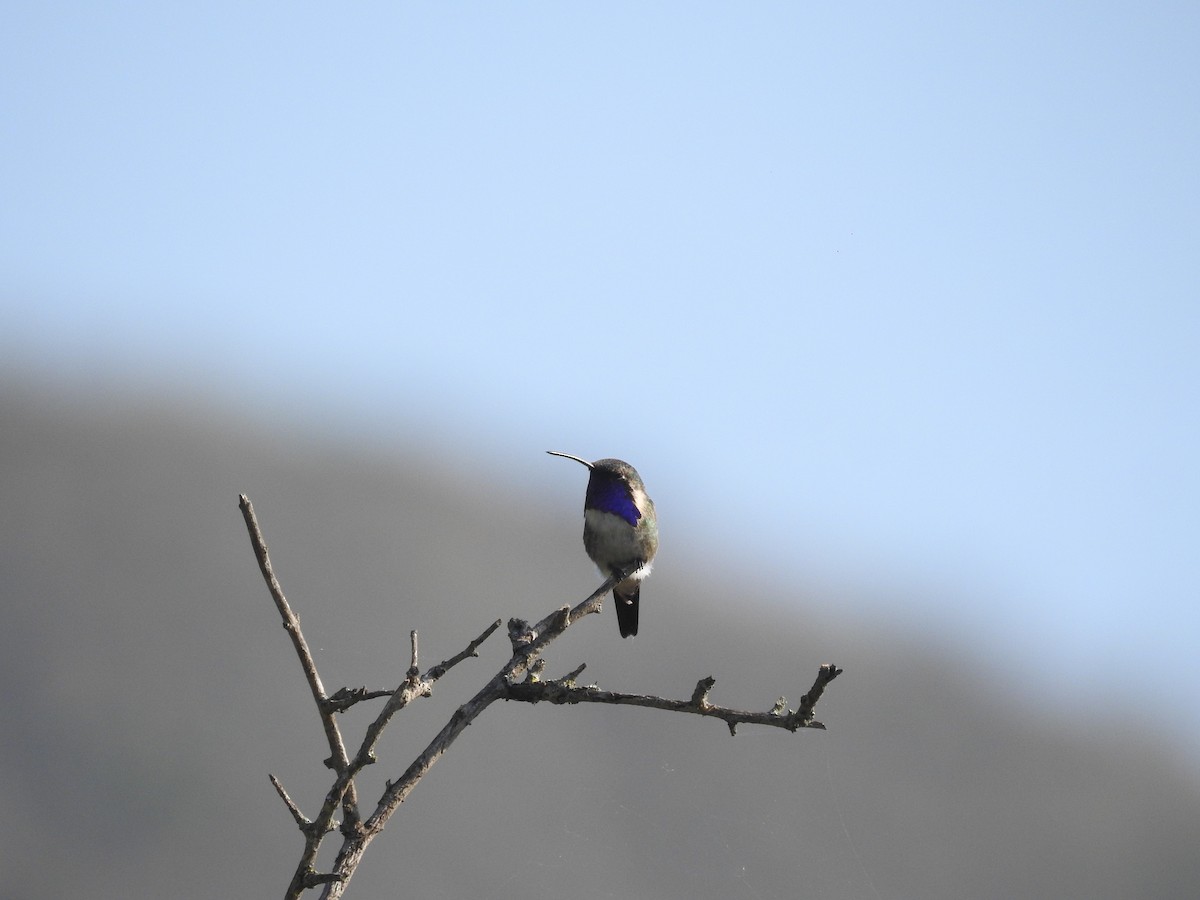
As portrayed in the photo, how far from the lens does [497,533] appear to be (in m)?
73.1

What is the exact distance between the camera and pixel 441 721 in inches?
1821

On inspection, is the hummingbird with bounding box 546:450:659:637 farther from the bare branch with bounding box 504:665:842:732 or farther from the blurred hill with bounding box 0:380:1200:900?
the blurred hill with bounding box 0:380:1200:900

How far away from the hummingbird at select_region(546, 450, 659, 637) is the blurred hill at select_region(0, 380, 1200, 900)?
19357mm

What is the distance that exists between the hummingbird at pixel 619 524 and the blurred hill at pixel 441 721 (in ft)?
63.5

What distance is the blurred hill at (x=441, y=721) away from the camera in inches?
1547

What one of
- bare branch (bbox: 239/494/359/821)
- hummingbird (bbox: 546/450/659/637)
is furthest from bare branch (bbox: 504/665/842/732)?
hummingbird (bbox: 546/450/659/637)

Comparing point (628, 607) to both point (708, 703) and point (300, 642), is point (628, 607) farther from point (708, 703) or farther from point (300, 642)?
point (300, 642)

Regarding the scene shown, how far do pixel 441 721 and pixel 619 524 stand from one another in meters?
39.1

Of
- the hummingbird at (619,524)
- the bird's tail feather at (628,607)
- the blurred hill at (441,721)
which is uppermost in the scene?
the hummingbird at (619,524)

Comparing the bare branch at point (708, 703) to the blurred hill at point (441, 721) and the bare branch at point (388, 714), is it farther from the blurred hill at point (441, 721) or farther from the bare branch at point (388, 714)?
the blurred hill at point (441, 721)

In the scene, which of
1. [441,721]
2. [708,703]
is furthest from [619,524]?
[441,721]

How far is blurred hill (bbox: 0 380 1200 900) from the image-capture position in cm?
3928

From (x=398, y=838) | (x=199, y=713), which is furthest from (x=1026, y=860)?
(x=199, y=713)

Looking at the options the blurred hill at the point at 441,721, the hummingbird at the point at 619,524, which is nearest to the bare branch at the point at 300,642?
the hummingbird at the point at 619,524
